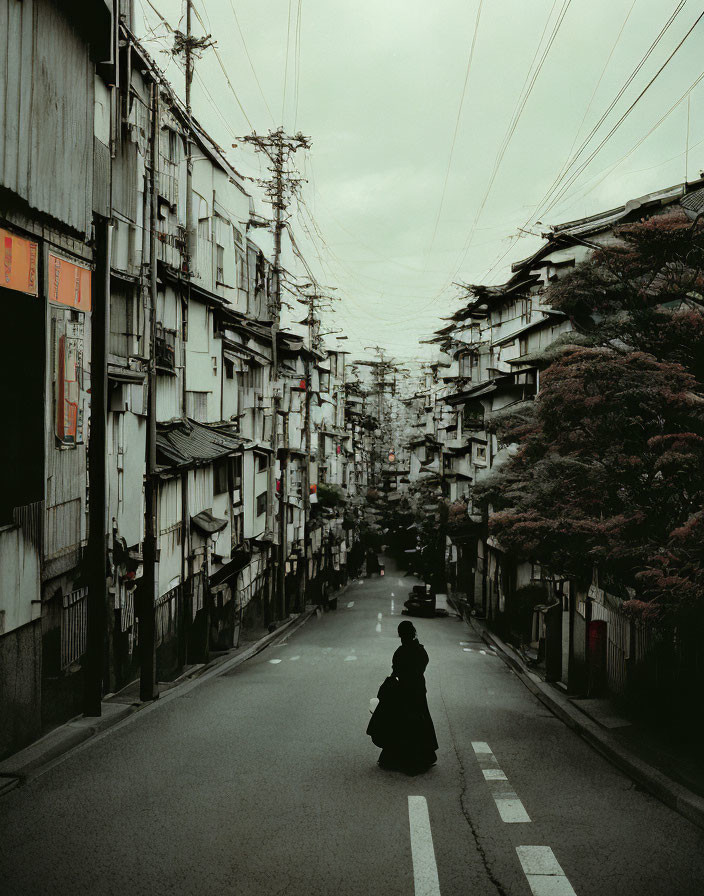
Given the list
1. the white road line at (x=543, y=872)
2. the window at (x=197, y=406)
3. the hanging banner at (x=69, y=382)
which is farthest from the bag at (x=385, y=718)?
the window at (x=197, y=406)

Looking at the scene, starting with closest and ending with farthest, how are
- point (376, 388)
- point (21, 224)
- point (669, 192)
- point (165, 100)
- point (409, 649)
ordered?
point (409, 649) < point (21, 224) < point (165, 100) < point (669, 192) < point (376, 388)

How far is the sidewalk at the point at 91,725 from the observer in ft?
35.1

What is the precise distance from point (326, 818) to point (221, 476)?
2139 cm

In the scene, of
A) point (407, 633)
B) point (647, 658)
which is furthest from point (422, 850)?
point (647, 658)

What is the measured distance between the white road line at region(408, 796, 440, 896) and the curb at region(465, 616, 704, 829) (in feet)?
10.3

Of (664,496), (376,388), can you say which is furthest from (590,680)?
(376,388)

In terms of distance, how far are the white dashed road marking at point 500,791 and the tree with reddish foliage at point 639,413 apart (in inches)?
121

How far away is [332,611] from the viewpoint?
5209 centimetres

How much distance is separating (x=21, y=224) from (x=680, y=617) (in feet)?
37.0

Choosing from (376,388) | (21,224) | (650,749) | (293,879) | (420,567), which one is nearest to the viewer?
(293,879)

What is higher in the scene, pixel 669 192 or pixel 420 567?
pixel 669 192

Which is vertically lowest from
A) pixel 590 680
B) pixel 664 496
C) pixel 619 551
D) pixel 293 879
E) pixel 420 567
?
pixel 420 567

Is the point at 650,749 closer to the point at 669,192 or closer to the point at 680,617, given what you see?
the point at 680,617

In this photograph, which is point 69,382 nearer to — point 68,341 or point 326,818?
point 68,341
